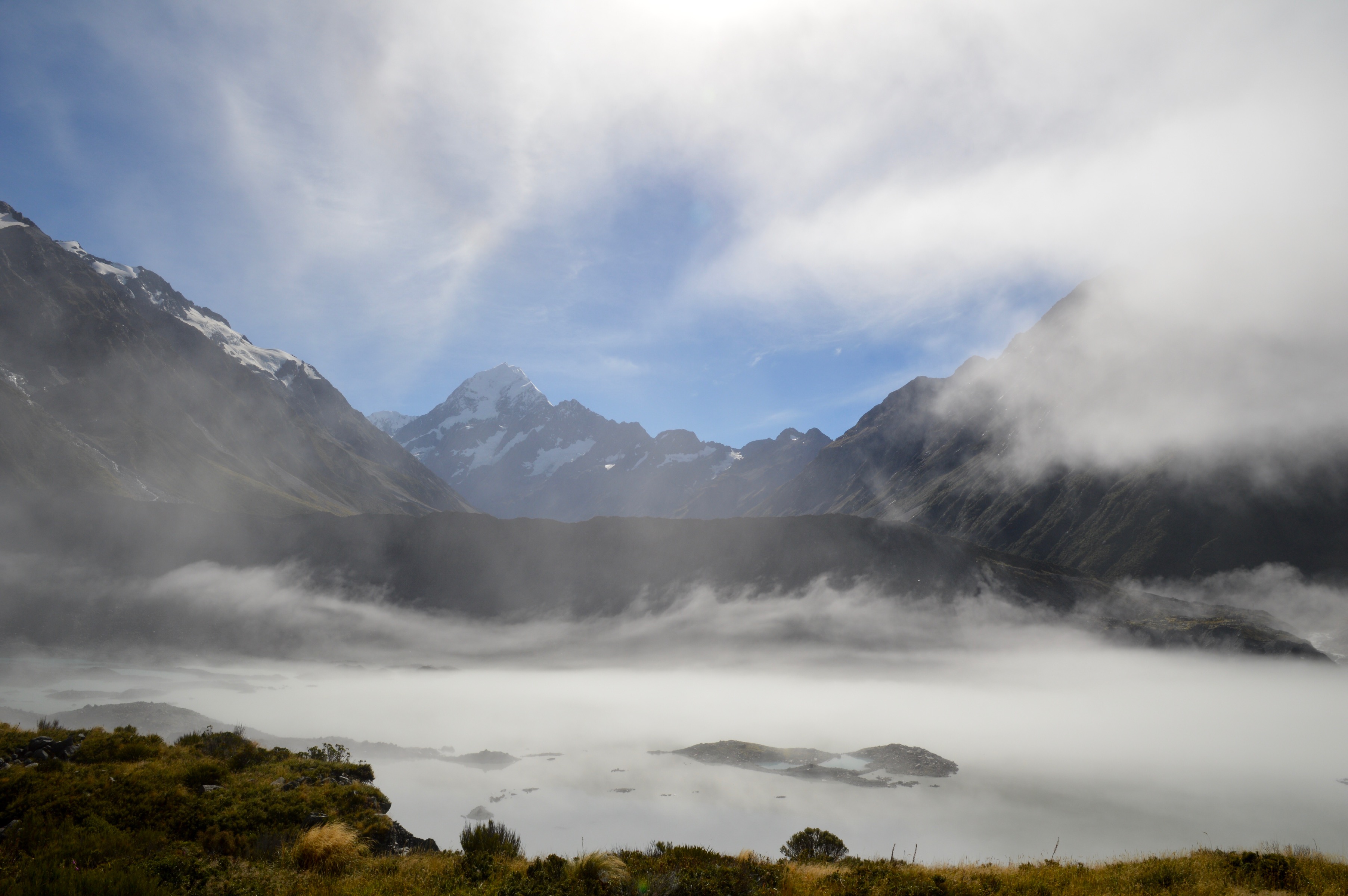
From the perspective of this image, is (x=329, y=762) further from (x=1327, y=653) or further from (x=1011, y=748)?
(x=1327, y=653)

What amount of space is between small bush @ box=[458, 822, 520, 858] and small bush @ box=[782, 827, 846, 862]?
723 inches

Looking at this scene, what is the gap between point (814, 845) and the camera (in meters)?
36.6

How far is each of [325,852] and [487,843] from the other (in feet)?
15.9

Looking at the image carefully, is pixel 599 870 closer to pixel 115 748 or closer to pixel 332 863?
pixel 332 863

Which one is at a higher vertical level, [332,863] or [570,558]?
[570,558]

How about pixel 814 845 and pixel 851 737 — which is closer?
pixel 814 845

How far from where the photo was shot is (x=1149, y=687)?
140000 mm

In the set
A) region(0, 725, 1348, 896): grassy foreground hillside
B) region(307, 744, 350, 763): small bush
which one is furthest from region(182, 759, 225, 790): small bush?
region(307, 744, 350, 763): small bush

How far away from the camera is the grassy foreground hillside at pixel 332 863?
15.3 meters

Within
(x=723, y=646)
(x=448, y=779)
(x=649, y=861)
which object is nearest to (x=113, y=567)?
(x=448, y=779)

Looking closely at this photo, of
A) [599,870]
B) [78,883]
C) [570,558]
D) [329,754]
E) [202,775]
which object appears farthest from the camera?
[570,558]

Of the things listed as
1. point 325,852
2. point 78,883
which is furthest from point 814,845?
point 78,883

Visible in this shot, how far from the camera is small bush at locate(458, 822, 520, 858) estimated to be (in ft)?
66.9

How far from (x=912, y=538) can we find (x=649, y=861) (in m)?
175
